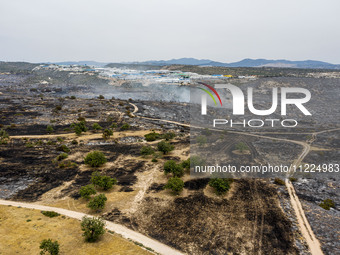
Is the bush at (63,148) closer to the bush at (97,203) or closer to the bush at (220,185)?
the bush at (97,203)

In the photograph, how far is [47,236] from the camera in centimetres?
1966

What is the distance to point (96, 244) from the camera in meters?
19.2

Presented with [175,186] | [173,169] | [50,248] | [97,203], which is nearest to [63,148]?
[97,203]

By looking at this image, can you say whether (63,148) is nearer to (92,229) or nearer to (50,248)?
(92,229)

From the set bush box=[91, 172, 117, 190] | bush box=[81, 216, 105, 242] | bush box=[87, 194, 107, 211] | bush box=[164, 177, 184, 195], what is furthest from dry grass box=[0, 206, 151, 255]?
bush box=[164, 177, 184, 195]

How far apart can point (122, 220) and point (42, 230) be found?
766 cm

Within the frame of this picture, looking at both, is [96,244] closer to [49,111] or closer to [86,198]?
[86,198]

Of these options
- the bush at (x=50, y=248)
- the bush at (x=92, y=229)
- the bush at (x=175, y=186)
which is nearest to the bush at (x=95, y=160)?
the bush at (x=175, y=186)

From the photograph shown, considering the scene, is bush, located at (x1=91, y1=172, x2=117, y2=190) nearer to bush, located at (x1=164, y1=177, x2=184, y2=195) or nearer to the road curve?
the road curve

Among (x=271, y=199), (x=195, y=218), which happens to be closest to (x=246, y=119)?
(x=271, y=199)

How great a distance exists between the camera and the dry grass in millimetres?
18225

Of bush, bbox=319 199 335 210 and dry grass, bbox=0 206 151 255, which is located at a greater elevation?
dry grass, bbox=0 206 151 255

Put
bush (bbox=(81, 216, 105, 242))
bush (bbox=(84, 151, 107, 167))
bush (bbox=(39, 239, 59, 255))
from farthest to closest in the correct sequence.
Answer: bush (bbox=(84, 151, 107, 167)) → bush (bbox=(81, 216, 105, 242)) → bush (bbox=(39, 239, 59, 255))

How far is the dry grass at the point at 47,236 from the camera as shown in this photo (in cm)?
1823
